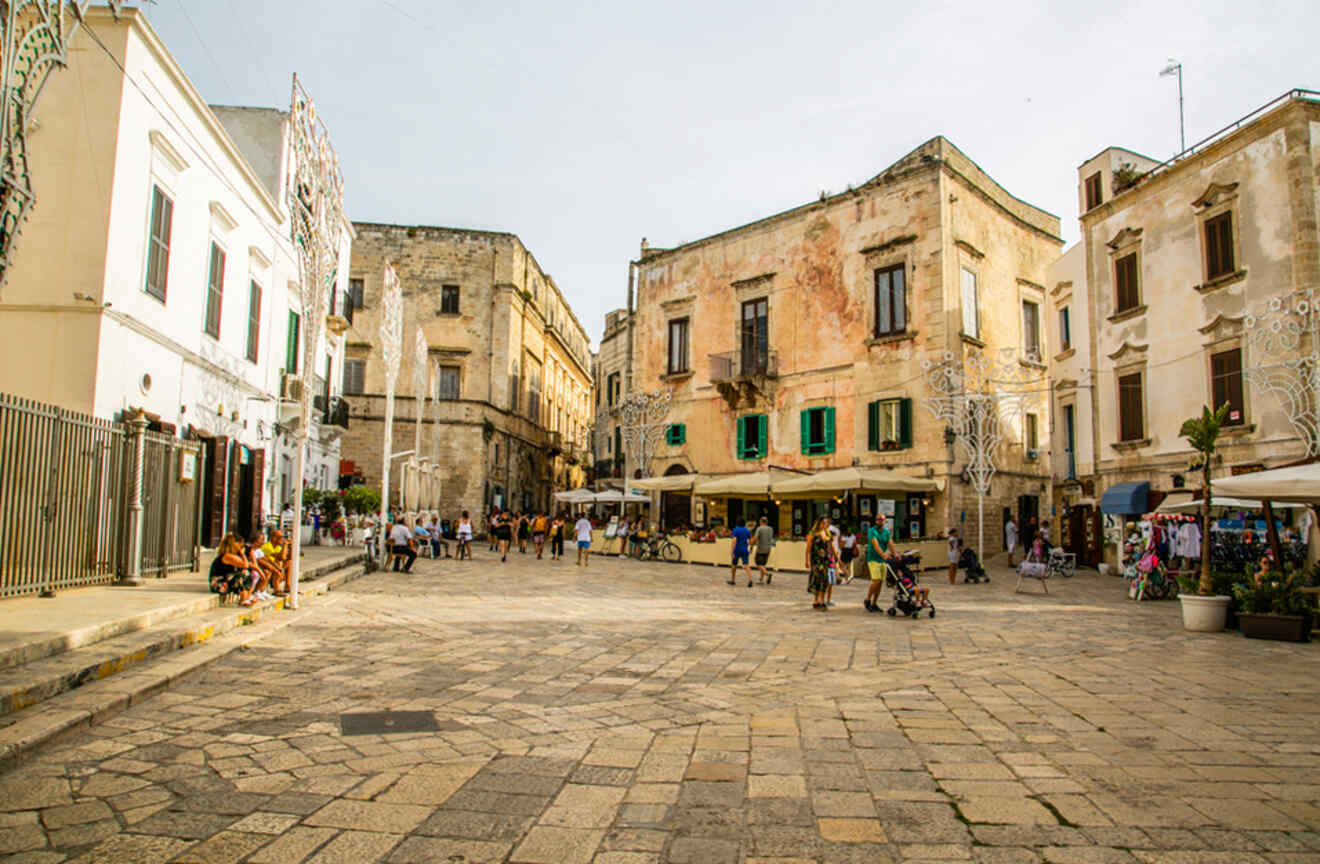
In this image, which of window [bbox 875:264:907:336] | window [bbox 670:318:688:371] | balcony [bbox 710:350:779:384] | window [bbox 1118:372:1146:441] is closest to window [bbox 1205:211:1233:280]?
window [bbox 1118:372:1146:441]

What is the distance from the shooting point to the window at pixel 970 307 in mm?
24328

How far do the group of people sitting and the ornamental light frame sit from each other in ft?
0.68

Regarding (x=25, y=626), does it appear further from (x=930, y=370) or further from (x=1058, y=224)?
(x=1058, y=224)

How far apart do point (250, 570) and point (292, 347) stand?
38.8 feet

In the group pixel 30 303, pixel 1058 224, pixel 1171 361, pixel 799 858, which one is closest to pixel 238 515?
pixel 30 303

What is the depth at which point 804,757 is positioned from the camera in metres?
4.45

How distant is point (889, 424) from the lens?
24625mm

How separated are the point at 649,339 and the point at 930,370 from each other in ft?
38.3

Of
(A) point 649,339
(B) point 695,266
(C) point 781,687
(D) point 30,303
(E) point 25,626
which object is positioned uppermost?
(B) point 695,266

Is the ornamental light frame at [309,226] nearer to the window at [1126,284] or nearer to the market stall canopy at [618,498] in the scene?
the market stall canopy at [618,498]

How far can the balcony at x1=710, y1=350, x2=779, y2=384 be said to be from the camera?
90.1 ft

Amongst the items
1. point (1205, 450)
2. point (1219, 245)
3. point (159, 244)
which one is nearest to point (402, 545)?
point (159, 244)

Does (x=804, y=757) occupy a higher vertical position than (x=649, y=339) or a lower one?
lower

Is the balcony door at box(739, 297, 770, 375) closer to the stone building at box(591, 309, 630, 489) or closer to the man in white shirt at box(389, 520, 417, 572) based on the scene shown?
the stone building at box(591, 309, 630, 489)
